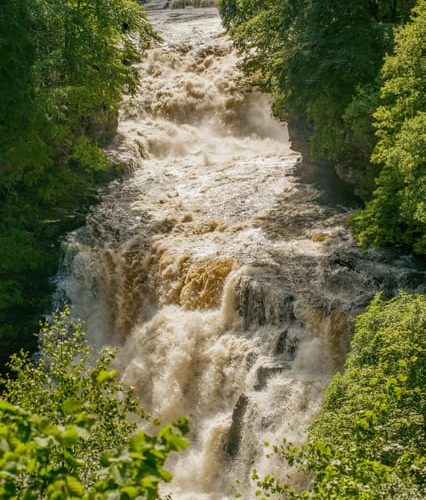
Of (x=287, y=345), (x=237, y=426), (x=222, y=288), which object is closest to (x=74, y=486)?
(x=237, y=426)

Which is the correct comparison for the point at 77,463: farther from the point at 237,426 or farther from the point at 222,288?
the point at 222,288

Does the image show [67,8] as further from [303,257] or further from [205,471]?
[205,471]

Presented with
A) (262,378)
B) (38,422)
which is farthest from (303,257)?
(38,422)

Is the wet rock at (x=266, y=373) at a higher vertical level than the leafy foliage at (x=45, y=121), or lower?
lower

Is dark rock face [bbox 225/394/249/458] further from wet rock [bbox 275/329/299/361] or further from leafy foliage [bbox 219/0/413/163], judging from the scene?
leafy foliage [bbox 219/0/413/163]

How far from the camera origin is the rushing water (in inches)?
625

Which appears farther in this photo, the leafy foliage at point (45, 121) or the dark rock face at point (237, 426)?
the leafy foliage at point (45, 121)

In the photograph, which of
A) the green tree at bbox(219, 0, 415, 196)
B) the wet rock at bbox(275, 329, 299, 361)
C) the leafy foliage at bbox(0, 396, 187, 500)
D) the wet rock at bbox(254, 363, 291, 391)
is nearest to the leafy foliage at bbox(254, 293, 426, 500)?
the wet rock at bbox(254, 363, 291, 391)

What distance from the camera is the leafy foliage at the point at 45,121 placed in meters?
19.9

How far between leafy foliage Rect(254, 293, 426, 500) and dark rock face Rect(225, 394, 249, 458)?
245 centimetres

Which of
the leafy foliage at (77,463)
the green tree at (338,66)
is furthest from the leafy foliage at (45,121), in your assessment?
the leafy foliage at (77,463)

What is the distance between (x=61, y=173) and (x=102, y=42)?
179 inches

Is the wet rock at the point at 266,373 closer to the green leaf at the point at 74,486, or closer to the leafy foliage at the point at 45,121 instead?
the leafy foliage at the point at 45,121

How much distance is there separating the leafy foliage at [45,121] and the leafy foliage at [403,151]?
885cm
